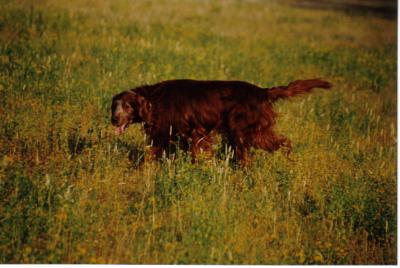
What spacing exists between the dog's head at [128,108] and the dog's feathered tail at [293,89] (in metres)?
1.13

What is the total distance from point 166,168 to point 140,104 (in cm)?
73

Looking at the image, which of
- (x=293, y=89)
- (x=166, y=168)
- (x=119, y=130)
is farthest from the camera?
(x=119, y=130)

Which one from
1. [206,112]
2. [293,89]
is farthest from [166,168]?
[293,89]

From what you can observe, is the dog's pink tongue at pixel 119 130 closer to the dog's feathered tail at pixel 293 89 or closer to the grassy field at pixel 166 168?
the grassy field at pixel 166 168

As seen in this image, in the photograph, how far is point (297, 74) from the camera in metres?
7.78

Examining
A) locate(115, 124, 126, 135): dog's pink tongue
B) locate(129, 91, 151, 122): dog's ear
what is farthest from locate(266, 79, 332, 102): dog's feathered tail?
locate(115, 124, 126, 135): dog's pink tongue

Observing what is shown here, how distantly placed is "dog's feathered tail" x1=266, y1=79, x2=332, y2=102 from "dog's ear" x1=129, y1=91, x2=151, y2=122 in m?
1.10

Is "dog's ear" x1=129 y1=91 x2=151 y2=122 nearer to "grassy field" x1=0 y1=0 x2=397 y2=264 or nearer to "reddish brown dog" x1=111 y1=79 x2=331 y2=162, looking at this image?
"reddish brown dog" x1=111 y1=79 x2=331 y2=162

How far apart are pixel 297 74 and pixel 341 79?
65cm

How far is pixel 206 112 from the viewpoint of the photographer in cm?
466

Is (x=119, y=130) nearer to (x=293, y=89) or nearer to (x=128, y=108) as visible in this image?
(x=128, y=108)

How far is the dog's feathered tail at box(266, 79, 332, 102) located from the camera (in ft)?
15.2

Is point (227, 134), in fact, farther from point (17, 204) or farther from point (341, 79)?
point (341, 79)

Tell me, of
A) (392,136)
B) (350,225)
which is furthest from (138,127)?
(392,136)
